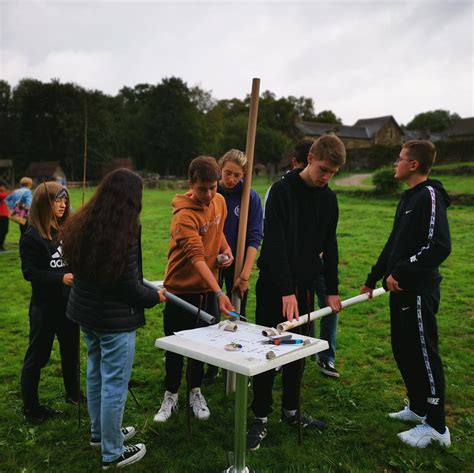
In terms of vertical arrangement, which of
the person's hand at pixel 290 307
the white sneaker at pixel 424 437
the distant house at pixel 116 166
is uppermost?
the distant house at pixel 116 166

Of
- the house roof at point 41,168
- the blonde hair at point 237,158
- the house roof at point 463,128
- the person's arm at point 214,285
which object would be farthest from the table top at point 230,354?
the house roof at point 463,128

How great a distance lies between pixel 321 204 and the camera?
3.53 metres

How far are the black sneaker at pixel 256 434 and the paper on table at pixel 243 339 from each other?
34.1 inches

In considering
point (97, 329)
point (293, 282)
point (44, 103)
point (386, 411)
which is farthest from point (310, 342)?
point (44, 103)

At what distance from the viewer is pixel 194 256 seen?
3432 mm

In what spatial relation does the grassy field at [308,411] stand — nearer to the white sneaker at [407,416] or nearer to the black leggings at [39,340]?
the white sneaker at [407,416]

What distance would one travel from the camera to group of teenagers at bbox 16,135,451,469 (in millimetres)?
2826

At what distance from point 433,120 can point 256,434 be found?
4404 inches

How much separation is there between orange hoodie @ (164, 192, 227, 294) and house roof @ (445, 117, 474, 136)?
73.0 meters

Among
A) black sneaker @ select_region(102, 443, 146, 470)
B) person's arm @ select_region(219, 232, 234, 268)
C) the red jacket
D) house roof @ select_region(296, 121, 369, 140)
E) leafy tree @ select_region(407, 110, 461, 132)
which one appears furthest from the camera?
leafy tree @ select_region(407, 110, 461, 132)

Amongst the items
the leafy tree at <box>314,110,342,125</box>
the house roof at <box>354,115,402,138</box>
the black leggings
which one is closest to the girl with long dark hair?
the black leggings

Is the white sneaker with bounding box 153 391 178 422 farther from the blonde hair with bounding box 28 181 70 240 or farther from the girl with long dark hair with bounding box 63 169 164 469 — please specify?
the blonde hair with bounding box 28 181 70 240

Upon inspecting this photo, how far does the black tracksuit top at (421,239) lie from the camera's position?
325 cm

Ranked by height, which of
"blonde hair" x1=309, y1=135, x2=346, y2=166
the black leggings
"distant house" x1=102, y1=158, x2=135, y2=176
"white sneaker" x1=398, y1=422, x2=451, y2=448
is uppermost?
"blonde hair" x1=309, y1=135, x2=346, y2=166
